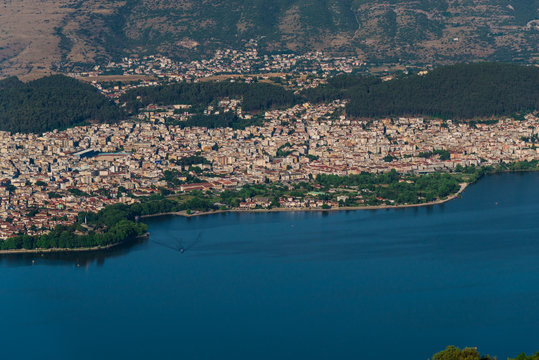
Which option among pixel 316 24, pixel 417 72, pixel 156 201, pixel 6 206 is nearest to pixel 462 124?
pixel 417 72

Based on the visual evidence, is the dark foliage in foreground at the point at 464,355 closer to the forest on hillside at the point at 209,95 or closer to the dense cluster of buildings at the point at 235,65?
the forest on hillside at the point at 209,95

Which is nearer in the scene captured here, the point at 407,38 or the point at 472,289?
Result: the point at 472,289

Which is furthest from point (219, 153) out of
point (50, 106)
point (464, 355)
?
point (464, 355)

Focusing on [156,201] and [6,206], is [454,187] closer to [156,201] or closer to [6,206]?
[156,201]

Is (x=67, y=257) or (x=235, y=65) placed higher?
(x=235, y=65)

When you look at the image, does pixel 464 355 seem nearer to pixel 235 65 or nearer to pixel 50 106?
pixel 50 106

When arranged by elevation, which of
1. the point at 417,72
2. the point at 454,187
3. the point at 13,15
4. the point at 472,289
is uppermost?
the point at 13,15

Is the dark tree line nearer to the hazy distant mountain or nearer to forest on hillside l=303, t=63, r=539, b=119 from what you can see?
forest on hillside l=303, t=63, r=539, b=119
